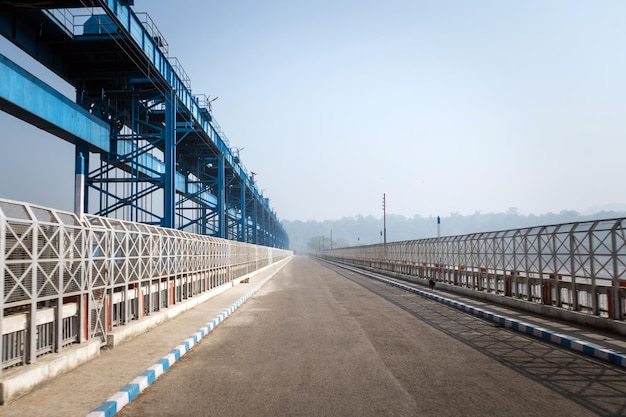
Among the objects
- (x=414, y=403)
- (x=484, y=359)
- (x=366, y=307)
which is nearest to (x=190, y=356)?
(x=414, y=403)

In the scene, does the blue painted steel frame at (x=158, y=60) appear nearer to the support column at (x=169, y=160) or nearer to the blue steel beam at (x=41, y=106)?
the support column at (x=169, y=160)

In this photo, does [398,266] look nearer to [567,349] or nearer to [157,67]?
[157,67]

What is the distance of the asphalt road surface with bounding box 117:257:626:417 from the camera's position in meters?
5.44

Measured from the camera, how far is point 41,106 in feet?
55.5

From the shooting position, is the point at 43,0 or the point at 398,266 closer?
the point at 43,0

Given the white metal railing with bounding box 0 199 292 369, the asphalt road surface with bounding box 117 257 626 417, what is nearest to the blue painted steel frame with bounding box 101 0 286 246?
the white metal railing with bounding box 0 199 292 369

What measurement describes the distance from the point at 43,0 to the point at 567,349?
58.5ft

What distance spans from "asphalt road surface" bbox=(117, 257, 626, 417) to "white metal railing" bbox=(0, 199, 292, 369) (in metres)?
1.80

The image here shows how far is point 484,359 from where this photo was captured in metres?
7.93

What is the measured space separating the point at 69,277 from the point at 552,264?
1201 centimetres

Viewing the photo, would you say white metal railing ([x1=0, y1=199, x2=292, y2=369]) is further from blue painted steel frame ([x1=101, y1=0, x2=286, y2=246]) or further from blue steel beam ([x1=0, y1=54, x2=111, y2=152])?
blue painted steel frame ([x1=101, y1=0, x2=286, y2=246])

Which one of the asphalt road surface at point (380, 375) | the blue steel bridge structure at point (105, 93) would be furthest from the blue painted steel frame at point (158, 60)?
the asphalt road surface at point (380, 375)

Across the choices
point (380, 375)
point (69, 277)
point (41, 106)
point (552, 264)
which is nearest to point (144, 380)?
point (69, 277)

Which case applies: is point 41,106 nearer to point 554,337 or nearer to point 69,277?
point 69,277
